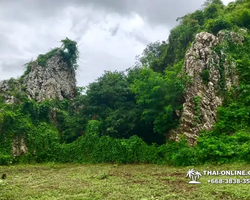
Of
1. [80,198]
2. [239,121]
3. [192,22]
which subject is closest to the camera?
[80,198]

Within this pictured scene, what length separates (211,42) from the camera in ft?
40.0

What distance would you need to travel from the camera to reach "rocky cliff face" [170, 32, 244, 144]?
10.1m

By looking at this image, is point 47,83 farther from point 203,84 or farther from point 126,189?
point 126,189

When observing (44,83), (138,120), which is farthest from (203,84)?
(44,83)

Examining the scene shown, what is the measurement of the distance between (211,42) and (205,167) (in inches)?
281

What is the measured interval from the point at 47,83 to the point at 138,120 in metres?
8.24

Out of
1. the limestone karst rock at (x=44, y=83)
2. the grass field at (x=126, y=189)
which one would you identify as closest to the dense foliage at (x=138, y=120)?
the limestone karst rock at (x=44, y=83)

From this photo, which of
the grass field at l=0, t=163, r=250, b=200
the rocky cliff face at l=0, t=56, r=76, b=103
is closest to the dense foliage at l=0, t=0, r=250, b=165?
the rocky cliff face at l=0, t=56, r=76, b=103

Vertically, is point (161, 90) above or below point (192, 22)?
below

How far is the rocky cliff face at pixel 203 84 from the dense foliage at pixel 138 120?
205mm

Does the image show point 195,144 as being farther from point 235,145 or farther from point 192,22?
point 192,22

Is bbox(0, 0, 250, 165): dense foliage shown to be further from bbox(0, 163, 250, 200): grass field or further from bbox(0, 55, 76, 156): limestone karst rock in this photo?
bbox(0, 163, 250, 200): grass field

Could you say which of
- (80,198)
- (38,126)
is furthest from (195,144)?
(38,126)

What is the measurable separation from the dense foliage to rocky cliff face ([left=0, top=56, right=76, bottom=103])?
124 centimetres
